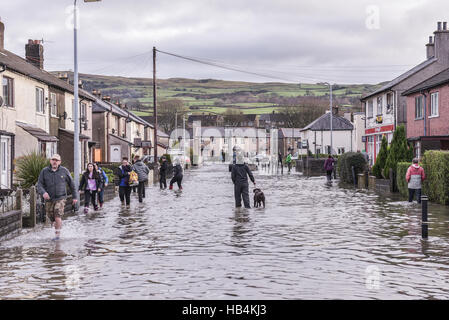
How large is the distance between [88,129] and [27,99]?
55.4 feet

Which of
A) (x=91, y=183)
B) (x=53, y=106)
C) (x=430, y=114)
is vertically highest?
(x=53, y=106)

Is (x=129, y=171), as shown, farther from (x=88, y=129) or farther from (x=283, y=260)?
(x=88, y=129)

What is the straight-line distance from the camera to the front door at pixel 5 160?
26.4 metres

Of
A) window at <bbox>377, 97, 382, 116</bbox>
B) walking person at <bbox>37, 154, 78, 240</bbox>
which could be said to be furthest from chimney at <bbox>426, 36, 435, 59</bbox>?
walking person at <bbox>37, 154, 78, 240</bbox>

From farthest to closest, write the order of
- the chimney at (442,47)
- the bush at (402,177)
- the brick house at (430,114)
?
1. the chimney at (442,47)
2. the brick house at (430,114)
3. the bush at (402,177)

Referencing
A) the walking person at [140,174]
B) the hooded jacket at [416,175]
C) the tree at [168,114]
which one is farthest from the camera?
the tree at [168,114]

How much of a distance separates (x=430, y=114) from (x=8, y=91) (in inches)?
856

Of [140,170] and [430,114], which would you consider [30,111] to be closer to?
[140,170]

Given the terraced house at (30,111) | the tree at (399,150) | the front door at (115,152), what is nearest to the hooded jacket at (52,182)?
the terraced house at (30,111)

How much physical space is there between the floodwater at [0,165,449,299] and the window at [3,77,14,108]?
36.5ft

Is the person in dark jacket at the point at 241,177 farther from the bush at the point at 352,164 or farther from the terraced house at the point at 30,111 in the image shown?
the bush at the point at 352,164

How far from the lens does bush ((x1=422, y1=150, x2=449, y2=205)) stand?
2066cm

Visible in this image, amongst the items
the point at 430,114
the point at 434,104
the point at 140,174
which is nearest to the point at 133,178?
the point at 140,174

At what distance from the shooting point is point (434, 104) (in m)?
34.2
